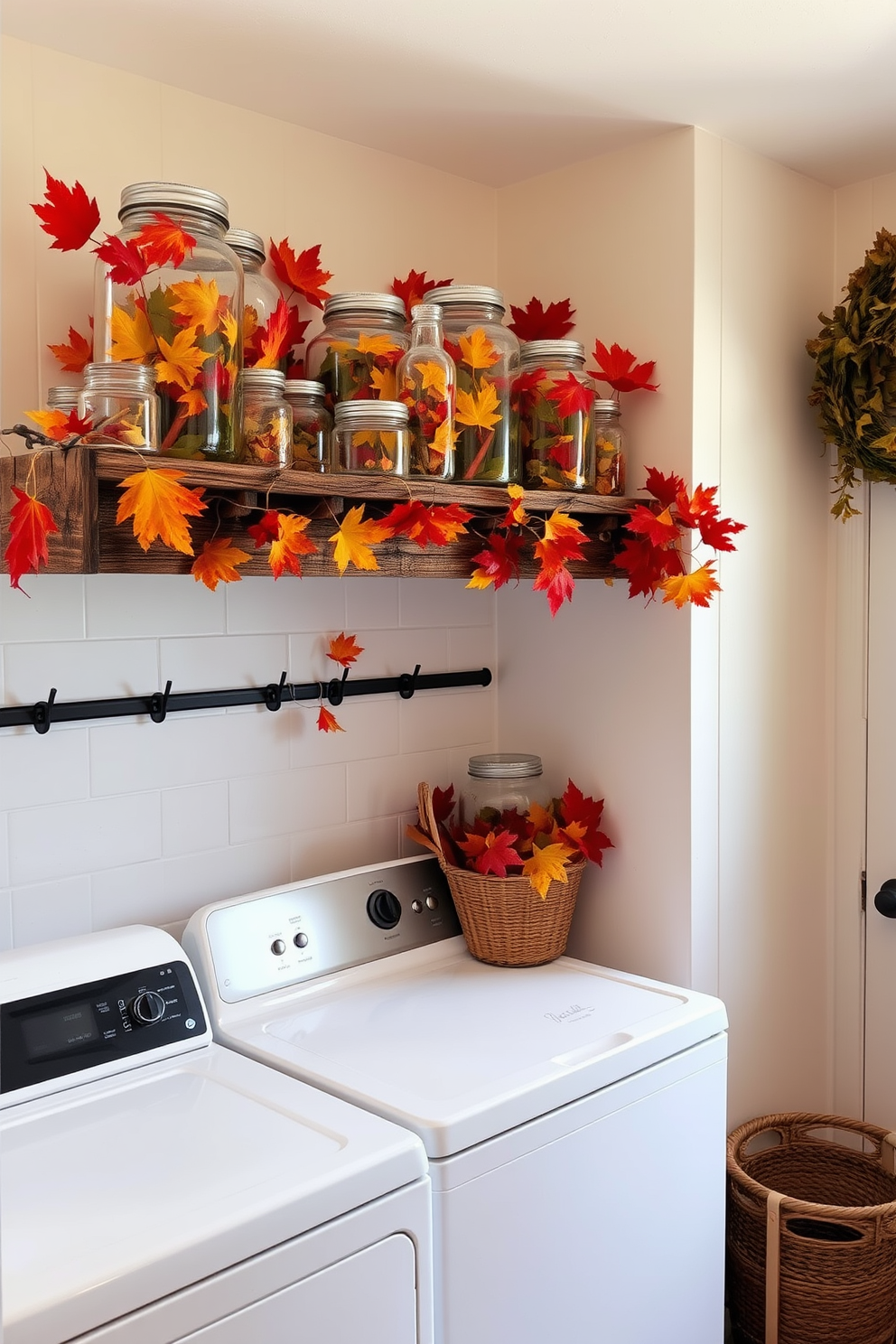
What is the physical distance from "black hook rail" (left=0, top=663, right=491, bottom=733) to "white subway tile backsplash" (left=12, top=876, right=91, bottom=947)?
0.24 meters

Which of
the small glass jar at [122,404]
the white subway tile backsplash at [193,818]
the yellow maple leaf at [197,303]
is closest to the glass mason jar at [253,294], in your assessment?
the yellow maple leaf at [197,303]

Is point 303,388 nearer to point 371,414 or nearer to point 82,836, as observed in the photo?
point 371,414

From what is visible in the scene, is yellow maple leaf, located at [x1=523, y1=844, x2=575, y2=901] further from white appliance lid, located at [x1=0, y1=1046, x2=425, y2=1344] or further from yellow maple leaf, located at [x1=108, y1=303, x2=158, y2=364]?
yellow maple leaf, located at [x1=108, y1=303, x2=158, y2=364]

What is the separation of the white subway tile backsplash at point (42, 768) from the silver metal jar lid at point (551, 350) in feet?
3.12

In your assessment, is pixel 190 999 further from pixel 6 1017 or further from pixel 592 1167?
pixel 592 1167

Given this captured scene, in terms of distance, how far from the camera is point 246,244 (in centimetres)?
174

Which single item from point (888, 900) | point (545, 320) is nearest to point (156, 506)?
point (545, 320)

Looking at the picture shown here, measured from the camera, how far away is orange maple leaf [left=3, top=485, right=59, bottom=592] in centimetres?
132

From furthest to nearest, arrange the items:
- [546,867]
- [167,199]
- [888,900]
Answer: [888,900] < [546,867] < [167,199]

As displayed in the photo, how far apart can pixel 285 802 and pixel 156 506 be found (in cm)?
84

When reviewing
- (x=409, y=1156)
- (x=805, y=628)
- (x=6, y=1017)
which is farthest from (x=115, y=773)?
(x=805, y=628)

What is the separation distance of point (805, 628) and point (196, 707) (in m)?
1.21

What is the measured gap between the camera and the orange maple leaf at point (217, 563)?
4.95 ft

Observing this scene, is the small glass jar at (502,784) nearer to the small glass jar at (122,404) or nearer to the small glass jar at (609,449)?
the small glass jar at (609,449)
